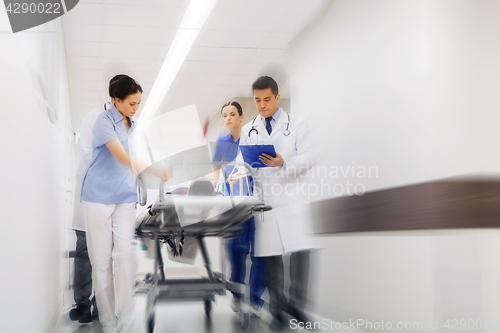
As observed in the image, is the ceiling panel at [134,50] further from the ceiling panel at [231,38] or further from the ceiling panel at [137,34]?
the ceiling panel at [231,38]

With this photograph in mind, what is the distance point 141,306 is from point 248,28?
2.86m

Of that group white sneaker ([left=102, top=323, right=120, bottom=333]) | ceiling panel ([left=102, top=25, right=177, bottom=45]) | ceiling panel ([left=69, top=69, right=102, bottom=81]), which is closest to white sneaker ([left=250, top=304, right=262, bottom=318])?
white sneaker ([left=102, top=323, right=120, bottom=333])

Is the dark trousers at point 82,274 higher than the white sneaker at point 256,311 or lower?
higher

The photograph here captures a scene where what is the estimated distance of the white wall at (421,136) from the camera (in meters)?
2.04

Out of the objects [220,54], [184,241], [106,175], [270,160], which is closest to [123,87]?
[106,175]

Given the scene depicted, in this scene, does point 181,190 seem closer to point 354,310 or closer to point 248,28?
point 354,310

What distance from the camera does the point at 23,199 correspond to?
155 cm

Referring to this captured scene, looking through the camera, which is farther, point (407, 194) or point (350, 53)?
point (350, 53)

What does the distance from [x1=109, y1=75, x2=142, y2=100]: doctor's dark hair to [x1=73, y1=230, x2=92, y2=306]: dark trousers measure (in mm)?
1004

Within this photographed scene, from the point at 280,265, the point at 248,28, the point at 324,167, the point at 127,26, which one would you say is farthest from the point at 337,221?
the point at 127,26

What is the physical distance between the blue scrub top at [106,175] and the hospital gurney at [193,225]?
14cm

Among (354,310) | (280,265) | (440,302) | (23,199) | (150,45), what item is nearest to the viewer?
(23,199)

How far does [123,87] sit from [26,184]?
100cm

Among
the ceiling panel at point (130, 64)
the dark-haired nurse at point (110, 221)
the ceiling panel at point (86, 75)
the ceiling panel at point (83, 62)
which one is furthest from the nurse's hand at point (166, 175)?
the ceiling panel at point (86, 75)
